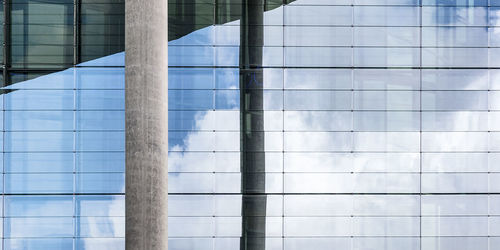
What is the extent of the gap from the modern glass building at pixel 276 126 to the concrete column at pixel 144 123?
136 inches

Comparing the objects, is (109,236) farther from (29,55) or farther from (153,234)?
(29,55)

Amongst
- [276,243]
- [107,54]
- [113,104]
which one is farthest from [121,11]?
[276,243]

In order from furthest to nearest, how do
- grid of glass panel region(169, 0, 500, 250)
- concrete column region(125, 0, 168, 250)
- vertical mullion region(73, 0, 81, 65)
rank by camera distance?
1. vertical mullion region(73, 0, 81, 65)
2. grid of glass panel region(169, 0, 500, 250)
3. concrete column region(125, 0, 168, 250)

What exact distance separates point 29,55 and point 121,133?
11.5 feet

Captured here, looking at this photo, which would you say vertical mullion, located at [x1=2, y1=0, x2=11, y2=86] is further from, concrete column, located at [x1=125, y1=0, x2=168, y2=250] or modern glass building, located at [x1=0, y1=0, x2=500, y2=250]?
concrete column, located at [x1=125, y1=0, x2=168, y2=250]

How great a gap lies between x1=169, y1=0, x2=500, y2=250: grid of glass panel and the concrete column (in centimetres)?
344

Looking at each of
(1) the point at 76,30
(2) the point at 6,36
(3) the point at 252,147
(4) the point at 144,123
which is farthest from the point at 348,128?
(2) the point at 6,36

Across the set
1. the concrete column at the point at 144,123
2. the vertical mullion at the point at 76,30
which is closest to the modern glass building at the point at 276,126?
the vertical mullion at the point at 76,30

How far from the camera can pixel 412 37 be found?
13.6 m

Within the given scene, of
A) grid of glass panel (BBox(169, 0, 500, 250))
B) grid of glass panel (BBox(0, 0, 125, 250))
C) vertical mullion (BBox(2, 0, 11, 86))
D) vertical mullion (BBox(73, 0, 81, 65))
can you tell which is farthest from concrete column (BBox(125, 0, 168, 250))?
vertical mullion (BBox(2, 0, 11, 86))

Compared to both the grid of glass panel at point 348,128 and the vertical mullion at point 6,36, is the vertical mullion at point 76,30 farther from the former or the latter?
the grid of glass panel at point 348,128

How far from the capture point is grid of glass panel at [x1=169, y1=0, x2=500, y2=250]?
13398 millimetres

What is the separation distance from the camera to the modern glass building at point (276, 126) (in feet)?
44.0

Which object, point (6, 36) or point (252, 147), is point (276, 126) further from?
point (6, 36)
